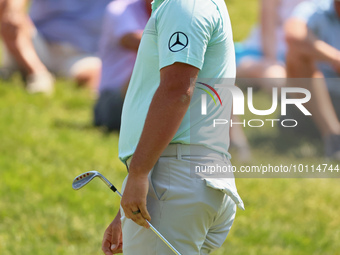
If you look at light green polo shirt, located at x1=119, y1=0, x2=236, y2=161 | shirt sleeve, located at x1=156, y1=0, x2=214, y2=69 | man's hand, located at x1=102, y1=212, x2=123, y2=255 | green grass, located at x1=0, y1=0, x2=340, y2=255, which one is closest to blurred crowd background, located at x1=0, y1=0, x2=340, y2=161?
green grass, located at x1=0, y1=0, x2=340, y2=255

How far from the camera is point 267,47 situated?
6.18 metres

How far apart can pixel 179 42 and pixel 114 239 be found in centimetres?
82

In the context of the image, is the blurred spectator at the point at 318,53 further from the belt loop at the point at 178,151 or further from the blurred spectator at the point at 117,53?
the belt loop at the point at 178,151

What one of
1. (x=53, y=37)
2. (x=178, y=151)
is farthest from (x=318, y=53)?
(x=178, y=151)

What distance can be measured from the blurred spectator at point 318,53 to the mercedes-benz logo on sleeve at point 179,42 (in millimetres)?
3565

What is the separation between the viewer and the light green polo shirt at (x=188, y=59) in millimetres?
1892

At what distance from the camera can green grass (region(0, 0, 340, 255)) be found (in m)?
3.69

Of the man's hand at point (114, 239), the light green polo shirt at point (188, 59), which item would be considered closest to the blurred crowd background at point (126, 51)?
Answer: the man's hand at point (114, 239)

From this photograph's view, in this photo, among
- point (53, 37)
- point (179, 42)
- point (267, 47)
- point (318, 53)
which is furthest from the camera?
point (53, 37)

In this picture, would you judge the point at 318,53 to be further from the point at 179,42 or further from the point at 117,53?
the point at 179,42

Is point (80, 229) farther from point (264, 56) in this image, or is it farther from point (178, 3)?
point (264, 56)

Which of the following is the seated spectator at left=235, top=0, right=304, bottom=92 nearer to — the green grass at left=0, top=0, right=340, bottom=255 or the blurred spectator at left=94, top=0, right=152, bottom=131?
the green grass at left=0, top=0, right=340, bottom=255

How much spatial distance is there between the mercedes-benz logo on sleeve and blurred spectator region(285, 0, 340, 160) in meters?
3.57

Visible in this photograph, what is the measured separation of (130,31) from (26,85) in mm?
1620
